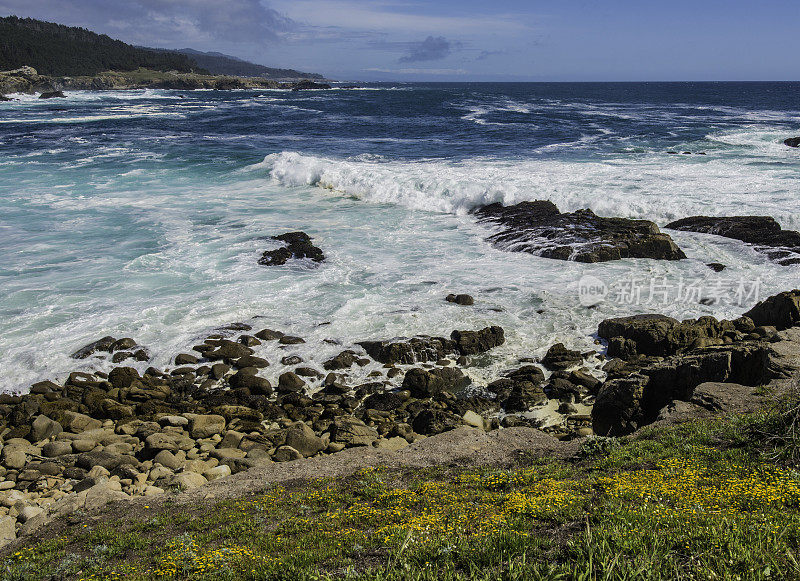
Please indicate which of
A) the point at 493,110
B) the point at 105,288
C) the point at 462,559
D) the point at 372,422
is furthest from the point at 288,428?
the point at 493,110

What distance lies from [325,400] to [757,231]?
794 inches

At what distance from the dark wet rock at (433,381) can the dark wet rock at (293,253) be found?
9.77 meters

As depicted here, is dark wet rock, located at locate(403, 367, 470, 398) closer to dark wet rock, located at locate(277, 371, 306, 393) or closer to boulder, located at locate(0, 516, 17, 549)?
dark wet rock, located at locate(277, 371, 306, 393)

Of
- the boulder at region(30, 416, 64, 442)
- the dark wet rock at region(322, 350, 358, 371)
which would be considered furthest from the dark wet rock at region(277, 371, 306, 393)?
the boulder at region(30, 416, 64, 442)

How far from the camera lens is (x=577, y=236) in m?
23.5

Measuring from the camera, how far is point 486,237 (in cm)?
2509

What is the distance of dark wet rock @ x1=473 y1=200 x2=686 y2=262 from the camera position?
2167 cm

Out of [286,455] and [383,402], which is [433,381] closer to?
[383,402]

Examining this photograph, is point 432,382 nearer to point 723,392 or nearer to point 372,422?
point 372,422

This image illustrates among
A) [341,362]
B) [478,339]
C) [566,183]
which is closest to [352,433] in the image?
[341,362]

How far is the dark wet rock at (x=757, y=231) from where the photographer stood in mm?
21203

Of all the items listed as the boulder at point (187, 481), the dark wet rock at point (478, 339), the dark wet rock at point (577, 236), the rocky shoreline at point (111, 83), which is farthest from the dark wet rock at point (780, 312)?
the rocky shoreline at point (111, 83)

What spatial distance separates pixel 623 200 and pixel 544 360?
1711 cm

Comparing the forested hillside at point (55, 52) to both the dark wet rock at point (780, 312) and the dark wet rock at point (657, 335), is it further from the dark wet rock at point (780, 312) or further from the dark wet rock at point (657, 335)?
the dark wet rock at point (780, 312)
